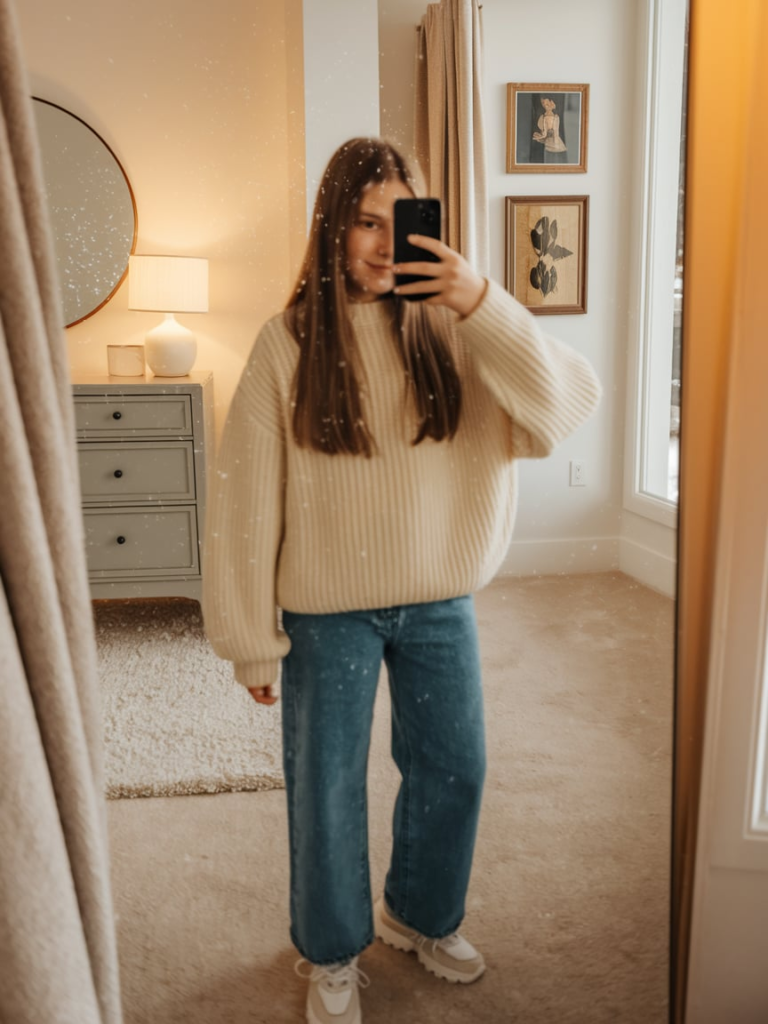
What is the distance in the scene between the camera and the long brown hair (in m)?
0.83

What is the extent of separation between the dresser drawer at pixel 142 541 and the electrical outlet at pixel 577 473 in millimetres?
398

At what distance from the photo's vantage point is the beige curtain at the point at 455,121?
86cm

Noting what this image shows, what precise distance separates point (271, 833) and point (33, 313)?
1.92 ft

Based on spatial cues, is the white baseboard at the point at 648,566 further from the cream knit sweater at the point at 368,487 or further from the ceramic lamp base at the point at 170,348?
the ceramic lamp base at the point at 170,348

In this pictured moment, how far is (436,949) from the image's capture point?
3.23 ft

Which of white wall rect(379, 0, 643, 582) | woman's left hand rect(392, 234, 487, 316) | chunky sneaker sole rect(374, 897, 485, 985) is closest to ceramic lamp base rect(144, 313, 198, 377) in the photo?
woman's left hand rect(392, 234, 487, 316)

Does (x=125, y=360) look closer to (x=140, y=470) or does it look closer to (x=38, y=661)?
(x=140, y=470)

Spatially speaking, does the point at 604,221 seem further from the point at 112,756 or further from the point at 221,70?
the point at 112,756

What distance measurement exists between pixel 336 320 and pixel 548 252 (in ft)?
0.83

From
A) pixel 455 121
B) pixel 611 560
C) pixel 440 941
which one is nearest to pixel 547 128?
pixel 455 121

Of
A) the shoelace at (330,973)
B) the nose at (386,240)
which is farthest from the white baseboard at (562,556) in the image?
the shoelace at (330,973)

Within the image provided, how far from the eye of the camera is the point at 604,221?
37.9 inches

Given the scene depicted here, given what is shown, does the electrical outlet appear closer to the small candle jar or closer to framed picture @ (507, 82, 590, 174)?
framed picture @ (507, 82, 590, 174)

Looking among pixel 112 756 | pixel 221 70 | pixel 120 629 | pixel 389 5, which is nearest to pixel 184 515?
pixel 120 629
